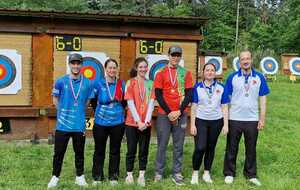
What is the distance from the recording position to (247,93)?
19.4 feet

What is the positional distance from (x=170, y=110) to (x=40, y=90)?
301 cm

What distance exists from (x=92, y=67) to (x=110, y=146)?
266 centimetres

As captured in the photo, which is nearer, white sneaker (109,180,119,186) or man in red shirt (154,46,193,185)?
white sneaker (109,180,119,186)

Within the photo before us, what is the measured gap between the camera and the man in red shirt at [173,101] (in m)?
5.76

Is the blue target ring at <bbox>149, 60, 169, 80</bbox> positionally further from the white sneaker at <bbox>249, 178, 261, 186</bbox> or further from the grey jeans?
the white sneaker at <bbox>249, 178, 261, 186</bbox>

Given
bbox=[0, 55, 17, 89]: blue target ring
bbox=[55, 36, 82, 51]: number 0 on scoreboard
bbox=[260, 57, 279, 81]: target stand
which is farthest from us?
bbox=[260, 57, 279, 81]: target stand

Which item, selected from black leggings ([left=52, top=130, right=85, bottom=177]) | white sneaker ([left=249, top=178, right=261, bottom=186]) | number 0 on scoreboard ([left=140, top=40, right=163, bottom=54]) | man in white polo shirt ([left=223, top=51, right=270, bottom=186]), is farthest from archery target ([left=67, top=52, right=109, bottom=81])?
white sneaker ([left=249, top=178, right=261, bottom=186])

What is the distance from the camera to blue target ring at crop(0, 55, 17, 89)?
790 centimetres

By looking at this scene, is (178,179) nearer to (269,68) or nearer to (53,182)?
(53,182)

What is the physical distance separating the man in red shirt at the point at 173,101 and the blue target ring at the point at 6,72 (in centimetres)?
307

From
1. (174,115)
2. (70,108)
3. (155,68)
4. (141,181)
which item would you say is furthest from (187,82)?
(155,68)

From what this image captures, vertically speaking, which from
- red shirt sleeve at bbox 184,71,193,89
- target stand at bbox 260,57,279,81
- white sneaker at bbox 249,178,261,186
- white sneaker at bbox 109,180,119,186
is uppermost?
target stand at bbox 260,57,279,81

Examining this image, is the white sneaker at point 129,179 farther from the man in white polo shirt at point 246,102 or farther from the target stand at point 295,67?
the target stand at point 295,67

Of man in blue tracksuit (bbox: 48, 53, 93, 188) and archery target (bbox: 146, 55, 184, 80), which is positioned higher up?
archery target (bbox: 146, 55, 184, 80)
